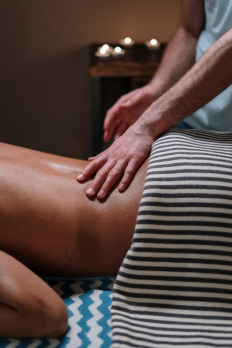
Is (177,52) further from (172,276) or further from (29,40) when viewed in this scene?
(29,40)

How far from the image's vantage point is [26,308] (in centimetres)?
112

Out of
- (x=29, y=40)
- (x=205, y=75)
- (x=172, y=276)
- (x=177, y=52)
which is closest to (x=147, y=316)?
(x=172, y=276)

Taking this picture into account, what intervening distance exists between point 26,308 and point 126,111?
1.00 metres

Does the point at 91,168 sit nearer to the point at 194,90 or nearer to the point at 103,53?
the point at 194,90

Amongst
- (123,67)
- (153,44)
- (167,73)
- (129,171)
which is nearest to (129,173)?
(129,171)

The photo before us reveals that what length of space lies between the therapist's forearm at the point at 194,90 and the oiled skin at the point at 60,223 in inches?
7.9

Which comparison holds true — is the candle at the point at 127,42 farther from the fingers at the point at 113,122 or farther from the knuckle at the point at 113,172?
A: the knuckle at the point at 113,172

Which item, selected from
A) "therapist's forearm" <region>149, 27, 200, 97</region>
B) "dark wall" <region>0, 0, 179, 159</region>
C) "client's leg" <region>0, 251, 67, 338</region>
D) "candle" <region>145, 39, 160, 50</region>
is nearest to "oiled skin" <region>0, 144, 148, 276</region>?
"client's leg" <region>0, 251, 67, 338</region>

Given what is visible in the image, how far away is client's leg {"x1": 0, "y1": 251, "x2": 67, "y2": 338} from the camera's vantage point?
3.68ft

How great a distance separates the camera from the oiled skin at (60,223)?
4.37ft

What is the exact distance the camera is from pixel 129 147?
4.89 feet

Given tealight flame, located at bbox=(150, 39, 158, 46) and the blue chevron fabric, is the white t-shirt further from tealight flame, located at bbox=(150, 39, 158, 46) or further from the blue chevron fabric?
tealight flame, located at bbox=(150, 39, 158, 46)

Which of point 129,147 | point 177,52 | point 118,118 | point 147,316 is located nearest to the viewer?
point 147,316

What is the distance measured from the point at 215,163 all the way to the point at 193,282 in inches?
10.6
